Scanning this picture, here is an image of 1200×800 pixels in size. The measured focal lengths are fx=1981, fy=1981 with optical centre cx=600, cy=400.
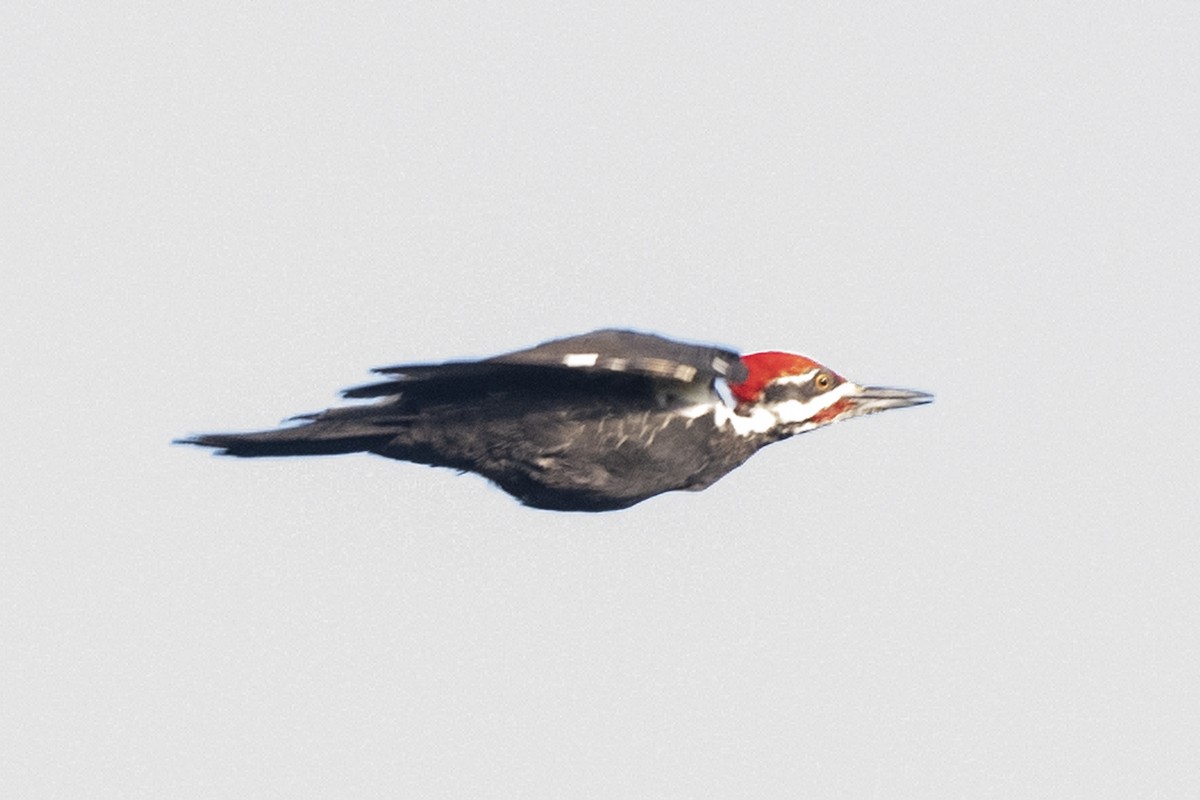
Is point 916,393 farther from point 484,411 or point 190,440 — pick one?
point 190,440

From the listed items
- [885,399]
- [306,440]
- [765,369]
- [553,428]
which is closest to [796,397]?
[765,369]

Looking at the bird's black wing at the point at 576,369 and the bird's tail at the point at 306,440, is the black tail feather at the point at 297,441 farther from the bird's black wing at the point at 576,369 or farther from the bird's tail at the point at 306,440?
the bird's black wing at the point at 576,369

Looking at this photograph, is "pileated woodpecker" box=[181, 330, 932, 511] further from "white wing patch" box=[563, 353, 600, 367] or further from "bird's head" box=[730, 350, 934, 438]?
"bird's head" box=[730, 350, 934, 438]

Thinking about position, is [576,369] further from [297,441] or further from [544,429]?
[297,441]

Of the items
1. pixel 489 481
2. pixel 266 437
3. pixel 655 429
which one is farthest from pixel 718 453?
pixel 266 437

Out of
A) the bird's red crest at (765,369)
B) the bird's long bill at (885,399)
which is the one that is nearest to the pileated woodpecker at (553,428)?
the bird's red crest at (765,369)
